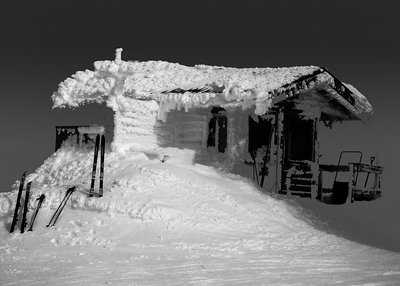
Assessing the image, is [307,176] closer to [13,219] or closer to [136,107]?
[136,107]

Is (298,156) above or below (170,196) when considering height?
above

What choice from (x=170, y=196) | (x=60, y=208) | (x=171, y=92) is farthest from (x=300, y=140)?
(x=60, y=208)

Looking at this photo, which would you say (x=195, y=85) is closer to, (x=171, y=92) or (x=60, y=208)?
(x=171, y=92)

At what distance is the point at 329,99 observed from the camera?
2002 cm

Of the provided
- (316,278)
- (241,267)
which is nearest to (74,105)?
(241,267)

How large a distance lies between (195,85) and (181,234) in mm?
8219

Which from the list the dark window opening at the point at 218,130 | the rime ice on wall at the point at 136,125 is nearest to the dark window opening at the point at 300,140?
the dark window opening at the point at 218,130

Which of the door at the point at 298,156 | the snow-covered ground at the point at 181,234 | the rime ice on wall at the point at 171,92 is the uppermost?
the rime ice on wall at the point at 171,92

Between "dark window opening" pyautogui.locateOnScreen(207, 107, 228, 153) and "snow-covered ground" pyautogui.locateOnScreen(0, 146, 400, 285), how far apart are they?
5.48ft

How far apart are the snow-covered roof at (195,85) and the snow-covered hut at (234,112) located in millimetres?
37

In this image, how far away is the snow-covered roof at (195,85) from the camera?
57.0 feet

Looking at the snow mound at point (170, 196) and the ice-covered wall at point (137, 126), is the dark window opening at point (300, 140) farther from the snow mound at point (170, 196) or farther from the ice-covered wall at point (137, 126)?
the ice-covered wall at point (137, 126)

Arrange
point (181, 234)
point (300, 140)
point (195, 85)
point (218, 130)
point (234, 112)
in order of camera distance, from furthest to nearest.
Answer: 1. point (300, 140)
2. point (218, 130)
3. point (195, 85)
4. point (234, 112)
5. point (181, 234)

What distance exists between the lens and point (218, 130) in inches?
770
